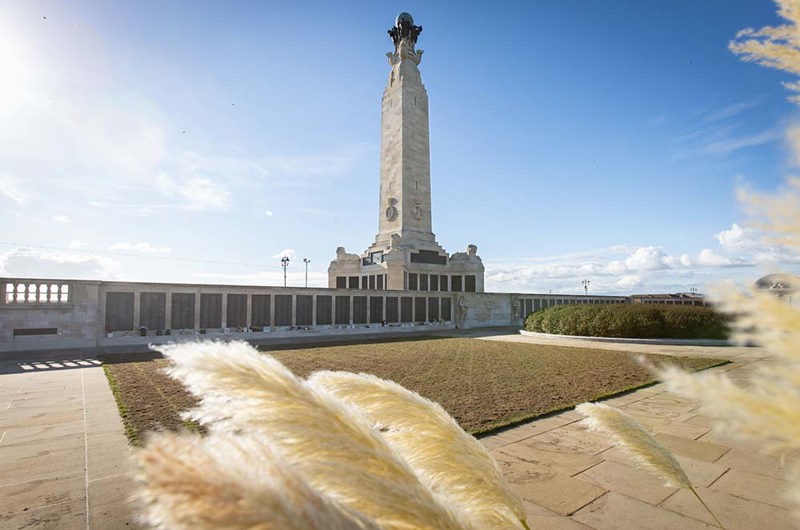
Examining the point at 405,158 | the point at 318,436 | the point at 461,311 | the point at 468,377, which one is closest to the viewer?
the point at 318,436

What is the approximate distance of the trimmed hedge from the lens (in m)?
19.2

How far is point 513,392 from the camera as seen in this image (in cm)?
877

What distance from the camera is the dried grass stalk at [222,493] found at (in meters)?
0.53

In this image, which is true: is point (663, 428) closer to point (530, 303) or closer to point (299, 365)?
point (299, 365)

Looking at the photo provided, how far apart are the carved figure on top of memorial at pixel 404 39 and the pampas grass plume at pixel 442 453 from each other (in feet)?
128

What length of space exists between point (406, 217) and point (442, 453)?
109ft

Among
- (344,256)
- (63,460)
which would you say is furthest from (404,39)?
(63,460)

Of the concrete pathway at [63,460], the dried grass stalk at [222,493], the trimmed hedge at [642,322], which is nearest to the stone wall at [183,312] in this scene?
the concrete pathway at [63,460]

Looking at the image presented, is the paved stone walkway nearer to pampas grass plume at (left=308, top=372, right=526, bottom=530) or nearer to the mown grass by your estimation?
the mown grass

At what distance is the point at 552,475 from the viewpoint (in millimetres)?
4699

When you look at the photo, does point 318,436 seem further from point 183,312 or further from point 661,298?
point 661,298

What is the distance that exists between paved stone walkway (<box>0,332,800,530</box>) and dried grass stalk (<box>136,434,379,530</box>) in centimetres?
308

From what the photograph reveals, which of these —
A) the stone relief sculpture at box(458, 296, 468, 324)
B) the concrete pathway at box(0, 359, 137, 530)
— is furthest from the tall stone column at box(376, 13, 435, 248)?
the concrete pathway at box(0, 359, 137, 530)

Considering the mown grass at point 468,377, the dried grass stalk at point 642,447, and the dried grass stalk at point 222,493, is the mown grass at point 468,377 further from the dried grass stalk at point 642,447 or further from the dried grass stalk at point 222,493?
the dried grass stalk at point 222,493
